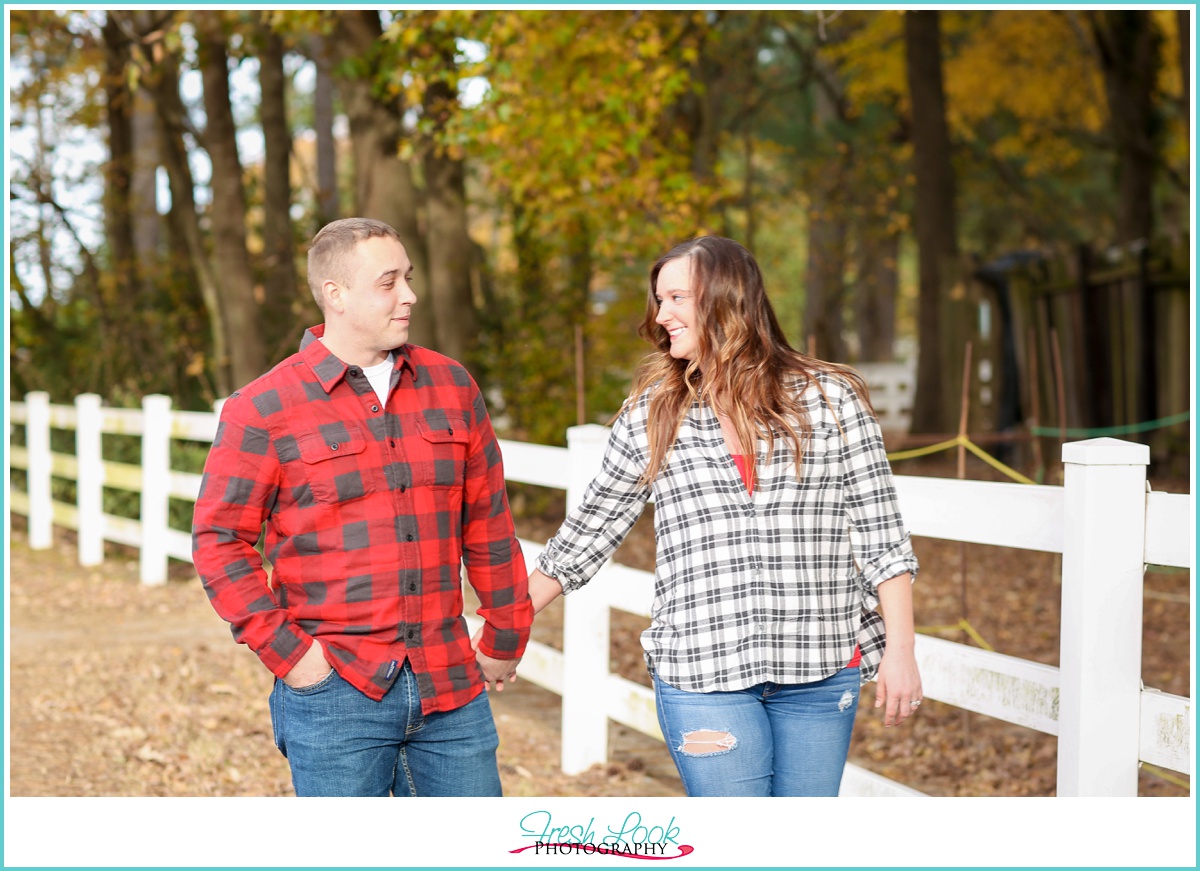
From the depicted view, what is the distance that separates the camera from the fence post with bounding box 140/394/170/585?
32.3 feet

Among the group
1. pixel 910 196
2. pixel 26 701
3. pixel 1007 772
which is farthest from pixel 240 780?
pixel 910 196

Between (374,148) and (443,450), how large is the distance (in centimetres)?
803

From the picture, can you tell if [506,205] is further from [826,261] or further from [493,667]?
[826,261]

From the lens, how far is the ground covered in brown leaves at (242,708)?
5.36 metres

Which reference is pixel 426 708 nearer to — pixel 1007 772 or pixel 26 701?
pixel 1007 772

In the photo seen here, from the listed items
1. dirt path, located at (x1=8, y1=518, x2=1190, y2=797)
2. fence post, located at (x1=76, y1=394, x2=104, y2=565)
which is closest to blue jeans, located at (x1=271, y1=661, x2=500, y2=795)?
dirt path, located at (x1=8, y1=518, x2=1190, y2=797)

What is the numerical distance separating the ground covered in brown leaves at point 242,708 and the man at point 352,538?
2.45 meters

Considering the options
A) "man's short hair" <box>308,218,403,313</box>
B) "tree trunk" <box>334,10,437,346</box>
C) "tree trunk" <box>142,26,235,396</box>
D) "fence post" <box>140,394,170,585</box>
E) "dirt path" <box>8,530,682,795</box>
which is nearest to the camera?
Answer: "man's short hair" <box>308,218,403,313</box>

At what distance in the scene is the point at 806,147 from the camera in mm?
25516

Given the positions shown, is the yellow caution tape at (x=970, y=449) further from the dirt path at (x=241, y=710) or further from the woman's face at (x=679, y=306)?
the woman's face at (x=679, y=306)

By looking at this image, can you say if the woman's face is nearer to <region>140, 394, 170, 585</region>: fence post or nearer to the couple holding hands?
the couple holding hands

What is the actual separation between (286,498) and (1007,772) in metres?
3.92

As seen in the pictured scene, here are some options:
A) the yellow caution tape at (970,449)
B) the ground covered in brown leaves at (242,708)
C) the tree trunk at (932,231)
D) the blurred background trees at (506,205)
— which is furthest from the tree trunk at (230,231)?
the tree trunk at (932,231)

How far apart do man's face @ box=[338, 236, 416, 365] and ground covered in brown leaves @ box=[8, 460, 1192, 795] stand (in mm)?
2829
